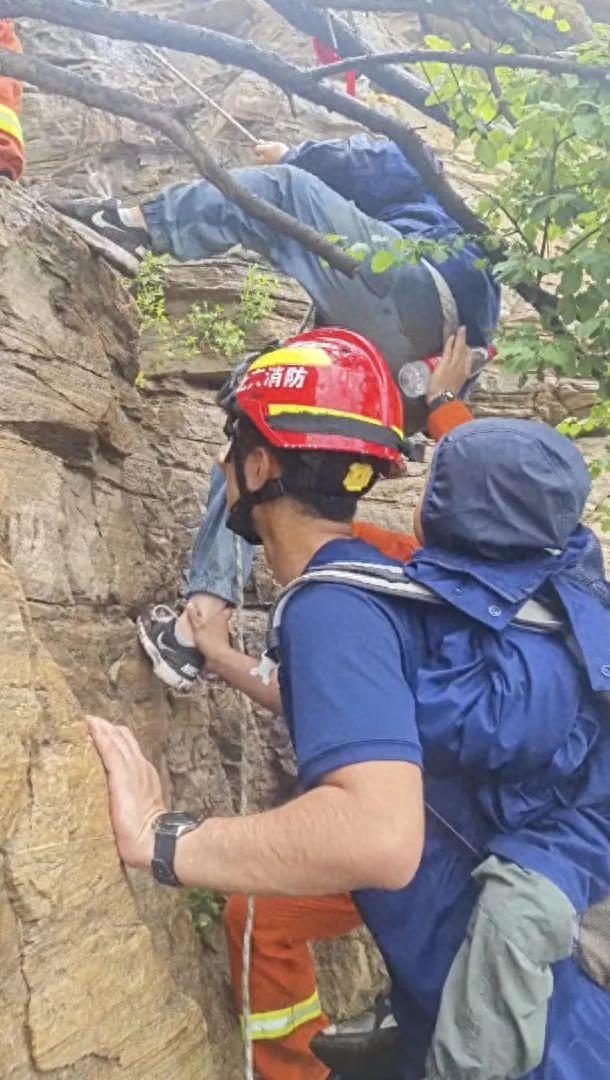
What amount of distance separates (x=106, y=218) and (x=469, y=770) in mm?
4504

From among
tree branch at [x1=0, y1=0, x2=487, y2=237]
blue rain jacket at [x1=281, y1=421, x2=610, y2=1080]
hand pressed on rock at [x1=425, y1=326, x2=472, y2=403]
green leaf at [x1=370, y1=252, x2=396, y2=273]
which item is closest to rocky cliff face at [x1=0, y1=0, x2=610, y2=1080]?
blue rain jacket at [x1=281, y1=421, x2=610, y2=1080]

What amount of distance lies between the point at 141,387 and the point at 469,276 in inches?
145

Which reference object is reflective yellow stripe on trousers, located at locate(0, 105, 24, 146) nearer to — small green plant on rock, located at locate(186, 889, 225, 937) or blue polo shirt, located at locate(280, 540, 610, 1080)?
blue polo shirt, located at locate(280, 540, 610, 1080)

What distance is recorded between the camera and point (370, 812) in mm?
2486

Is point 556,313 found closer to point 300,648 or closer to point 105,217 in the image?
point 105,217

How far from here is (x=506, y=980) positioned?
252 centimetres

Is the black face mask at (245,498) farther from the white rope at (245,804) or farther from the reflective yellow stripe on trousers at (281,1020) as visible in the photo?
the reflective yellow stripe on trousers at (281,1020)

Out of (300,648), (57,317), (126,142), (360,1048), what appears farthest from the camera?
(126,142)

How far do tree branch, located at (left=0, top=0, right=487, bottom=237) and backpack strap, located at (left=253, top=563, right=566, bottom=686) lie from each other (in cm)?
298

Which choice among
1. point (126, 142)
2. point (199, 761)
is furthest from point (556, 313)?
point (126, 142)

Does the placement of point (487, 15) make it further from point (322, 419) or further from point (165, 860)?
point (165, 860)

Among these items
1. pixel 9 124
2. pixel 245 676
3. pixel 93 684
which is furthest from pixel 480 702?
pixel 9 124

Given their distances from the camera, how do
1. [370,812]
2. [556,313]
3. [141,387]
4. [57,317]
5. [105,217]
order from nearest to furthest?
[370,812] → [57,317] → [556,313] → [105,217] → [141,387]

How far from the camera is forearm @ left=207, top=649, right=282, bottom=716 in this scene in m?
4.74
